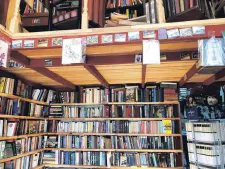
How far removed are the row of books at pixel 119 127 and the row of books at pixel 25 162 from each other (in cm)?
56

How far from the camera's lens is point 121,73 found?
284 cm

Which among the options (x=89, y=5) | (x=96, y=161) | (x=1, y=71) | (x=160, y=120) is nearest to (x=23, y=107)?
(x=1, y=71)

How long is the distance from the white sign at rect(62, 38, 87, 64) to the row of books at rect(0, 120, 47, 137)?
148 centimetres

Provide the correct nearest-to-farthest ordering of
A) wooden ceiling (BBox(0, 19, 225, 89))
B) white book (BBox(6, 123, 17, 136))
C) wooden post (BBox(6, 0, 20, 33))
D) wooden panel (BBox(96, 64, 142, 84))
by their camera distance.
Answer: wooden ceiling (BBox(0, 19, 225, 89)) < wooden post (BBox(6, 0, 20, 33)) < wooden panel (BBox(96, 64, 142, 84)) < white book (BBox(6, 123, 17, 136))

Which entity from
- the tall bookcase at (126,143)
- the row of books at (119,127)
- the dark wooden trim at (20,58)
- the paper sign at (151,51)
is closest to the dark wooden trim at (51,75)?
the dark wooden trim at (20,58)

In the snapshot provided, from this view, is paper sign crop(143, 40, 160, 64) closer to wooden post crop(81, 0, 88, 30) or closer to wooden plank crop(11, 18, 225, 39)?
wooden plank crop(11, 18, 225, 39)

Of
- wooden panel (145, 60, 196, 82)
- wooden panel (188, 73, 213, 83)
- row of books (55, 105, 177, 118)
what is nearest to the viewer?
wooden panel (145, 60, 196, 82)

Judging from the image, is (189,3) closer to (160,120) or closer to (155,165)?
(160,120)

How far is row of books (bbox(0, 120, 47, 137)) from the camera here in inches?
101

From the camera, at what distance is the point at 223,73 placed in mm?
2393

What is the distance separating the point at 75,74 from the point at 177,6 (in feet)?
5.24

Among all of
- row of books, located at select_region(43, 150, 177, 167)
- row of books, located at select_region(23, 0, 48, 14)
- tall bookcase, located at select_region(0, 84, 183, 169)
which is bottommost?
row of books, located at select_region(43, 150, 177, 167)

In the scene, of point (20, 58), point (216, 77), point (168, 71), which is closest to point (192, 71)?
point (168, 71)

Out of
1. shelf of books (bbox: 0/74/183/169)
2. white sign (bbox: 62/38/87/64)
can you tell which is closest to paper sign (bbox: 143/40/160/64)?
white sign (bbox: 62/38/87/64)
